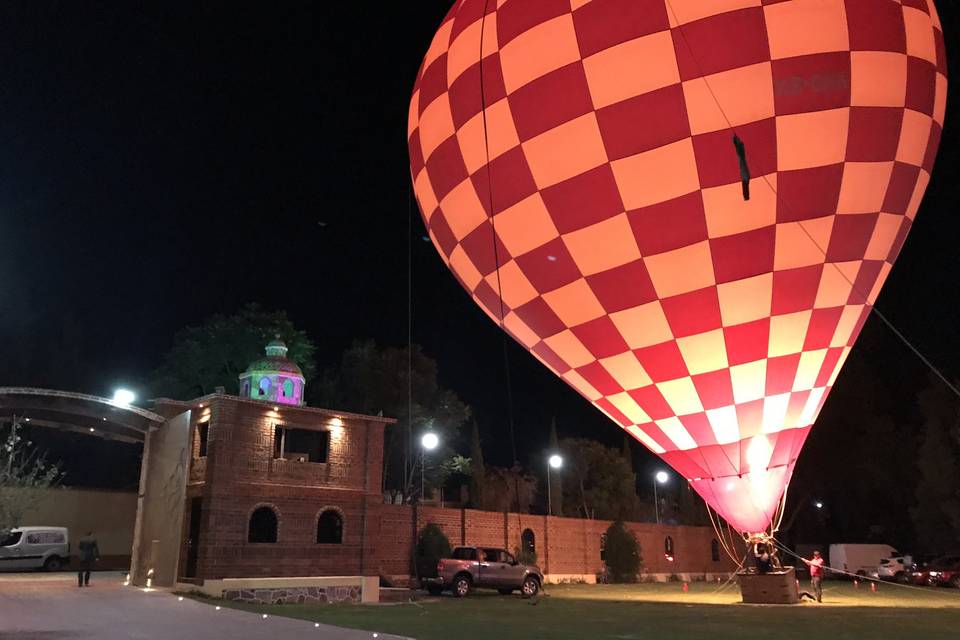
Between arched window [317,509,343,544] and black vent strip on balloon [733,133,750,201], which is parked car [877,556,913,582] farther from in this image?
black vent strip on balloon [733,133,750,201]

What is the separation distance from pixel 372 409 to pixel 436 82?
28498mm

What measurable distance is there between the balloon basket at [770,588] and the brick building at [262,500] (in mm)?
10301

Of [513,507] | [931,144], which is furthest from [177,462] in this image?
[513,507]

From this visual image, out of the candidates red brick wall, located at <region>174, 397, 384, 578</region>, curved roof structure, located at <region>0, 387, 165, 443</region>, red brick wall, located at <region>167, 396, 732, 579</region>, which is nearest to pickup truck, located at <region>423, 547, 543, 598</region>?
red brick wall, located at <region>167, 396, 732, 579</region>

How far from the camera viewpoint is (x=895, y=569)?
102 feet

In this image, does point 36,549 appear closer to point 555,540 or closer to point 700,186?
point 555,540

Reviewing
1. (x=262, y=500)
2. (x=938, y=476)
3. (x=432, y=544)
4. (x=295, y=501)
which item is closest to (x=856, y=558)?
(x=938, y=476)

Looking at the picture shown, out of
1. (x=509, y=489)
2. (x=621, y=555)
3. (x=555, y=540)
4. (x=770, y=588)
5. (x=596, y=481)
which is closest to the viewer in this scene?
(x=770, y=588)

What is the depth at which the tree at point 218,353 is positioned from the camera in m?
36.6

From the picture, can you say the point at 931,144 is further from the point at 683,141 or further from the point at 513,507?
the point at 513,507

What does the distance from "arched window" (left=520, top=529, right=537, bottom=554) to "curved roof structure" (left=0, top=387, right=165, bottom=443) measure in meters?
13.6

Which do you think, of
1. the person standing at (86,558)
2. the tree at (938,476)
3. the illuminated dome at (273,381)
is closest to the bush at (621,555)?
the illuminated dome at (273,381)

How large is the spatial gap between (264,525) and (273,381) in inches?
242

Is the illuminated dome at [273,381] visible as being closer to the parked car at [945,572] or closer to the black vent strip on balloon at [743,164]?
the black vent strip on balloon at [743,164]
